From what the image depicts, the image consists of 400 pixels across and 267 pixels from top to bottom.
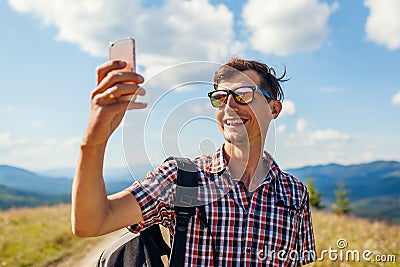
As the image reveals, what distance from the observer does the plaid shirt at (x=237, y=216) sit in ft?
7.84

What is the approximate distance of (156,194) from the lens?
2.33 m

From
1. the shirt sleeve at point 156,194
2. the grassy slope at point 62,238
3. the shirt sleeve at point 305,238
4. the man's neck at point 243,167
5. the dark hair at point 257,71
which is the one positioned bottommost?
the grassy slope at point 62,238

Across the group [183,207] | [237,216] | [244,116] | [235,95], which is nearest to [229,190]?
[237,216]

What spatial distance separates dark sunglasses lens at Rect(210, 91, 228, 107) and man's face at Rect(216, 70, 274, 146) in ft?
0.09

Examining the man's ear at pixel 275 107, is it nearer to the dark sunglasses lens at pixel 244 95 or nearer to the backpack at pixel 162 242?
the dark sunglasses lens at pixel 244 95

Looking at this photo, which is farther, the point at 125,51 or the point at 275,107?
the point at 275,107

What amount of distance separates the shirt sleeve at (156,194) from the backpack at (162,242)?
1.8 inches

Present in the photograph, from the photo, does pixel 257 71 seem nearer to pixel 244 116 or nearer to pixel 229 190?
pixel 244 116

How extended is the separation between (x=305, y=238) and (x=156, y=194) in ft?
4.13

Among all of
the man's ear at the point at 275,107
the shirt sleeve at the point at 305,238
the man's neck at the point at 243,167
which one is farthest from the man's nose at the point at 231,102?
the shirt sleeve at the point at 305,238

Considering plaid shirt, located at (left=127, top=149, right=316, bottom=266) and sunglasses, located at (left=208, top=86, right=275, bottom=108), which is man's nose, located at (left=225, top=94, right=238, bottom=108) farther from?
plaid shirt, located at (left=127, top=149, right=316, bottom=266)

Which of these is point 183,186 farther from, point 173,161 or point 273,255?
point 273,255

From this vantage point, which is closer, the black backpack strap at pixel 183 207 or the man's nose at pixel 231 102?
the black backpack strap at pixel 183 207

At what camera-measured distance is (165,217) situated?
8.03 ft
